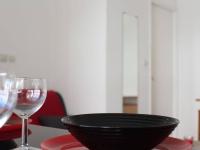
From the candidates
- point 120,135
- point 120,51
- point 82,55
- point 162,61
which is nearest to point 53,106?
point 82,55

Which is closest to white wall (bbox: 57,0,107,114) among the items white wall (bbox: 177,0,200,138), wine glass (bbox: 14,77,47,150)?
white wall (bbox: 177,0,200,138)

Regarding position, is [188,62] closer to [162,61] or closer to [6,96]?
[162,61]

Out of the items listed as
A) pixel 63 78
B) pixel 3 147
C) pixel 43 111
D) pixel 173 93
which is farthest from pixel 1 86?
pixel 173 93

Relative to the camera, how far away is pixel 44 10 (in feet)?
10.9

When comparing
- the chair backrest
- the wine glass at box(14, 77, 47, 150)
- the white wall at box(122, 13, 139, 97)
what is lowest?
the chair backrest

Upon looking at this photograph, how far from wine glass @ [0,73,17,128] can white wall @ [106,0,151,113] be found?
109 inches

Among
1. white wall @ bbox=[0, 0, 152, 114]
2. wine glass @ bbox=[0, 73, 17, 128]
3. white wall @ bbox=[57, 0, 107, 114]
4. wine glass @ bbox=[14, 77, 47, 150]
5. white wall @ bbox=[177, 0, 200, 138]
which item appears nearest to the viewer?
wine glass @ bbox=[0, 73, 17, 128]

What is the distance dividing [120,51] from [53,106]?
955 millimetres

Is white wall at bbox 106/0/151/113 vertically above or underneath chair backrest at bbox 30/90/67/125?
above

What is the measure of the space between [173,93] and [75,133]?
4.01 metres

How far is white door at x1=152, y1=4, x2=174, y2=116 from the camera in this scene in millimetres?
4148

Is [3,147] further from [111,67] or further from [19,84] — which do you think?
[111,67]

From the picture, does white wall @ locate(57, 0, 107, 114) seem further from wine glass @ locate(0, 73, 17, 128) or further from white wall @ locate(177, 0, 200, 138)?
wine glass @ locate(0, 73, 17, 128)

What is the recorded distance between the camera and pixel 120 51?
3.43m
